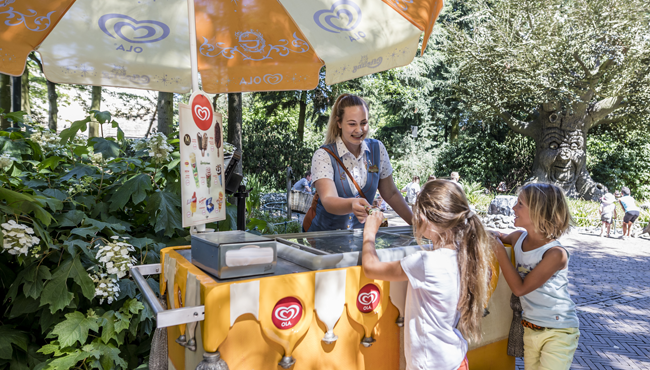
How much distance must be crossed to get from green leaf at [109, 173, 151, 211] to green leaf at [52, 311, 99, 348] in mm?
788

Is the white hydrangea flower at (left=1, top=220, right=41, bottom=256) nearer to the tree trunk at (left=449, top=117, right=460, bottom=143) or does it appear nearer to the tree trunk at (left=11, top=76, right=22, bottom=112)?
the tree trunk at (left=11, top=76, right=22, bottom=112)

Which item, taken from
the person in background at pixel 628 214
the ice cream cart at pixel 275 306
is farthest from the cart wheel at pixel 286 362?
the person in background at pixel 628 214

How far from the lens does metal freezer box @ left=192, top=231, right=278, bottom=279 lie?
1421 mm

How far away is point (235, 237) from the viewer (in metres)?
1.65

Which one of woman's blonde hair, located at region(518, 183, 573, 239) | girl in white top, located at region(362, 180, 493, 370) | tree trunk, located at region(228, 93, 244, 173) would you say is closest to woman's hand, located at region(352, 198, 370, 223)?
girl in white top, located at region(362, 180, 493, 370)

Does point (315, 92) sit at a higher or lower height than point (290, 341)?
higher

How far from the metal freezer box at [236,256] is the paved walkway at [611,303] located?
3.34 meters

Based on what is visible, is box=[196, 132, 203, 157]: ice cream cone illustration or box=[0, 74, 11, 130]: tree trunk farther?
box=[0, 74, 11, 130]: tree trunk

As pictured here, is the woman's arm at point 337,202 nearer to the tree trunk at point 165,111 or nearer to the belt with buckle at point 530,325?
the belt with buckle at point 530,325

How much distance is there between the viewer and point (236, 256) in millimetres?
1429

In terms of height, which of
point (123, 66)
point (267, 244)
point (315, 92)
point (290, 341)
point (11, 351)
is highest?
point (315, 92)

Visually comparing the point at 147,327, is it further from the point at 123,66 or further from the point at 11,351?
the point at 123,66

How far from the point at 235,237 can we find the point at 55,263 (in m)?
1.46

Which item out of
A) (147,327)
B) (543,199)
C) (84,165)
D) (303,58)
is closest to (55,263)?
(147,327)
